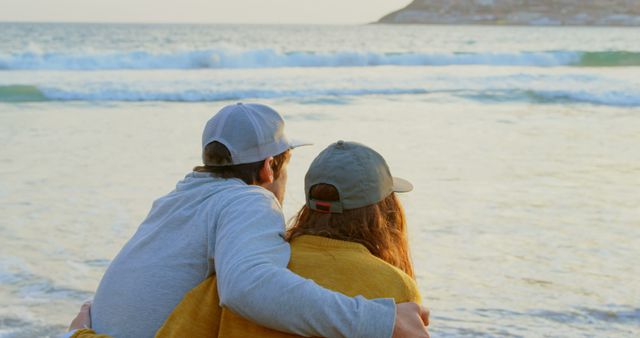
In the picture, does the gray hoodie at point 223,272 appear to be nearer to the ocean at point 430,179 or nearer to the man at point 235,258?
the man at point 235,258

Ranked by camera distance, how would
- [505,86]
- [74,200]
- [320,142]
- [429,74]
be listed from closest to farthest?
1. [74,200]
2. [320,142]
3. [505,86]
4. [429,74]

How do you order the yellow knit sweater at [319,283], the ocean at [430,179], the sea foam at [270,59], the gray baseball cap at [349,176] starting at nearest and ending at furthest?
the yellow knit sweater at [319,283] < the gray baseball cap at [349,176] < the ocean at [430,179] < the sea foam at [270,59]

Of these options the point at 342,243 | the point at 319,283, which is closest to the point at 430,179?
the point at 342,243

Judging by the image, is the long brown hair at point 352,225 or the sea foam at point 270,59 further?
the sea foam at point 270,59

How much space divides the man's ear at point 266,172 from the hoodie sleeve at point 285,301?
0.39 m

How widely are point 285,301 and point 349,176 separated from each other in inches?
13.7

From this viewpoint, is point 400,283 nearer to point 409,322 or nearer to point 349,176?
point 409,322

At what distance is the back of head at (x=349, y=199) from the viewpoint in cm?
212

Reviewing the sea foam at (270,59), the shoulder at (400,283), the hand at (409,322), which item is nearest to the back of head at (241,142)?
the shoulder at (400,283)

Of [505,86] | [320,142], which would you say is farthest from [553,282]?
[505,86]

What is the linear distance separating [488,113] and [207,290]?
42.8ft

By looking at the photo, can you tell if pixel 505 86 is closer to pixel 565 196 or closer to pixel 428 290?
pixel 565 196

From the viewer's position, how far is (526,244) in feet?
18.4

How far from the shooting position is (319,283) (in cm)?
200
